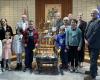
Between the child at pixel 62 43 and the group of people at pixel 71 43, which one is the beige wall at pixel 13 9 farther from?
the child at pixel 62 43

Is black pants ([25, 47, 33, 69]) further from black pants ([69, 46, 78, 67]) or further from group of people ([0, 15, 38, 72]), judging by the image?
black pants ([69, 46, 78, 67])

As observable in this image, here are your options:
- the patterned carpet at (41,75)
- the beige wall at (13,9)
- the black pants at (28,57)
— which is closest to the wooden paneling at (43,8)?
the beige wall at (13,9)

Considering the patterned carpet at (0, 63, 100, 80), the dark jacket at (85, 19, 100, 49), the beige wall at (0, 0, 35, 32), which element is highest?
the beige wall at (0, 0, 35, 32)

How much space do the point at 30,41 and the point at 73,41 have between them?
1471 mm

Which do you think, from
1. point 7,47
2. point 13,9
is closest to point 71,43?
point 7,47

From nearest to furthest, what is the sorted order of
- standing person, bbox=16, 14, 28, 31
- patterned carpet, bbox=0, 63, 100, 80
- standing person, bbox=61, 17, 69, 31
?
patterned carpet, bbox=0, 63, 100, 80 → standing person, bbox=61, 17, 69, 31 → standing person, bbox=16, 14, 28, 31

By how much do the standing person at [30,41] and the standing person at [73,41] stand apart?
112cm

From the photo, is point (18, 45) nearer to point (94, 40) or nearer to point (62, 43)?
point (62, 43)

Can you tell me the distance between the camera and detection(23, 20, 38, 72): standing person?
40.3 feet

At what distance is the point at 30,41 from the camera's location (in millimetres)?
12344

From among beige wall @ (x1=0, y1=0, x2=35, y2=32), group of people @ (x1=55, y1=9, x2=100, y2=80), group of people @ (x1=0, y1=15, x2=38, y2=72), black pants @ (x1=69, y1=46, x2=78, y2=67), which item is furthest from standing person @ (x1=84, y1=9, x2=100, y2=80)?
beige wall @ (x1=0, y1=0, x2=35, y2=32)

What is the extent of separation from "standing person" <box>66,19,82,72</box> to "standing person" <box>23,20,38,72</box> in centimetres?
112

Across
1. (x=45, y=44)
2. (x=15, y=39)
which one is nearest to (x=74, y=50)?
(x=45, y=44)

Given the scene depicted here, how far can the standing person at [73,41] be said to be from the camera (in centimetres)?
1199
